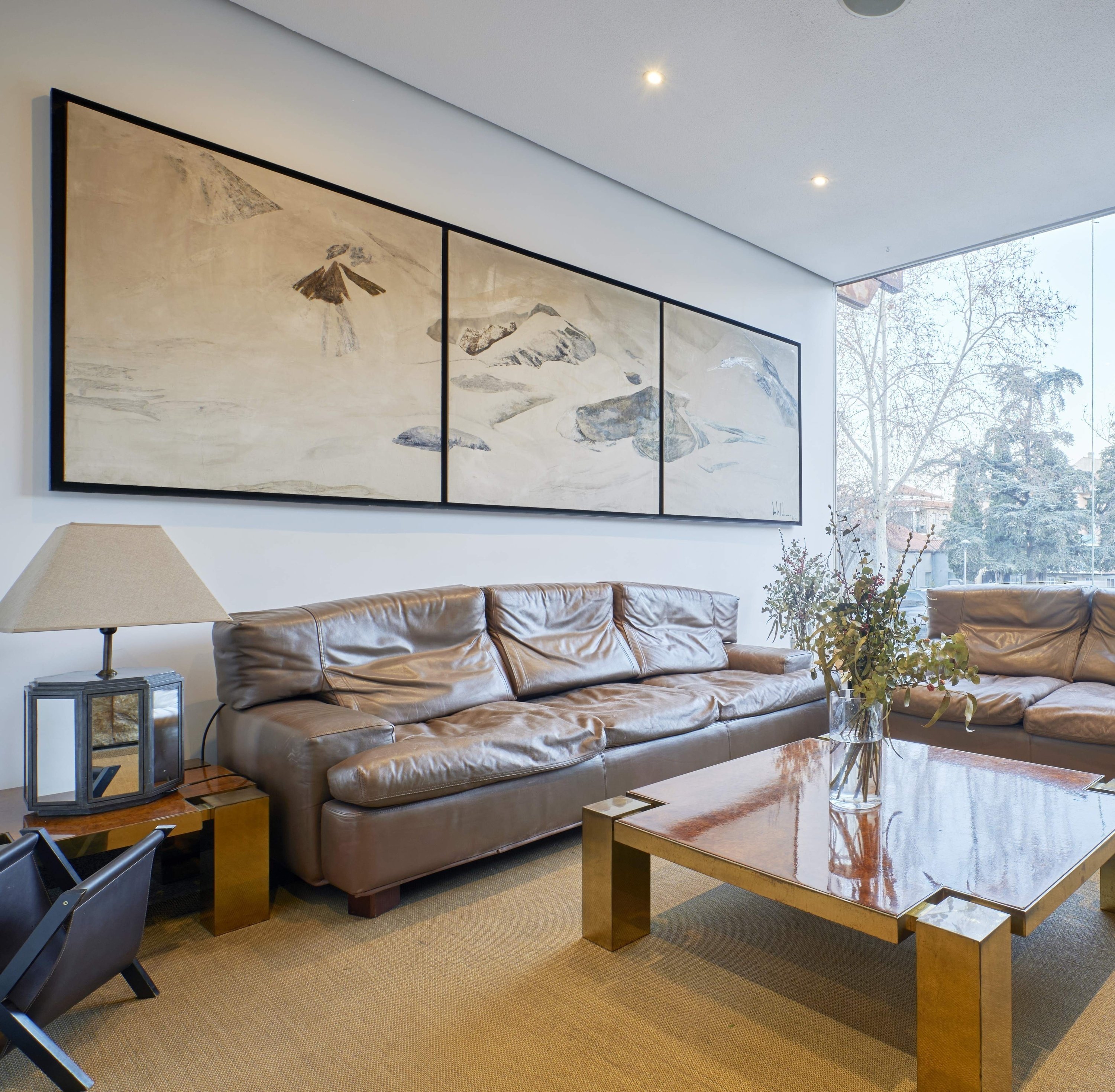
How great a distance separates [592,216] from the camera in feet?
13.7

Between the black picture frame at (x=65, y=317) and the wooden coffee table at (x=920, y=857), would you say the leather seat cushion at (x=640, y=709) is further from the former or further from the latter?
the black picture frame at (x=65, y=317)

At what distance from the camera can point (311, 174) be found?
307cm

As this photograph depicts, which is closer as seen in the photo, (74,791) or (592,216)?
(74,791)

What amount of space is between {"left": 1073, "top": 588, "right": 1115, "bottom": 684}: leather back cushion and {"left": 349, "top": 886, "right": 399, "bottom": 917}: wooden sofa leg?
10.6 feet

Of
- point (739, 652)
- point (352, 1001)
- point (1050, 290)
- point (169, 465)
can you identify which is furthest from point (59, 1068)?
point (1050, 290)

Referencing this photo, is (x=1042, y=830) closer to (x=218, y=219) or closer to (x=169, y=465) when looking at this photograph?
(x=169, y=465)

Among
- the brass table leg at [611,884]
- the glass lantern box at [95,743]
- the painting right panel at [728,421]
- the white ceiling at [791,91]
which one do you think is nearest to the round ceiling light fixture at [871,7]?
the white ceiling at [791,91]

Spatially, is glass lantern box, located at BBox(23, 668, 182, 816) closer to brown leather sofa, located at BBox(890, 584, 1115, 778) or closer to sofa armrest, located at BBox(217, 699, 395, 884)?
sofa armrest, located at BBox(217, 699, 395, 884)

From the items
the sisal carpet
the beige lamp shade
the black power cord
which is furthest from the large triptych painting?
the sisal carpet

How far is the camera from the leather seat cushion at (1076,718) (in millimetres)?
2924

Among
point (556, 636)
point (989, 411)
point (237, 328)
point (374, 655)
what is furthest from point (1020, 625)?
point (237, 328)

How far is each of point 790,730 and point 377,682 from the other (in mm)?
1914

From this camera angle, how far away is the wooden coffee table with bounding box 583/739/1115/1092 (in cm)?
137

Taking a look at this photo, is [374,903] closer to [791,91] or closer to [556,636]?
[556,636]
